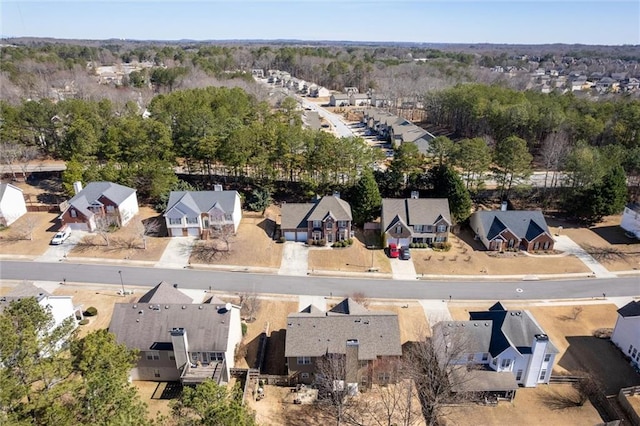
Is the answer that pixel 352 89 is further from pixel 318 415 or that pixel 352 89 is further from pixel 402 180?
pixel 318 415

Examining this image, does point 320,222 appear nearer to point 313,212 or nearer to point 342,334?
point 313,212

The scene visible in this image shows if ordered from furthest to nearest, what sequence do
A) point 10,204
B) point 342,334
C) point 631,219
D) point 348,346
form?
point 10,204 → point 631,219 → point 342,334 → point 348,346

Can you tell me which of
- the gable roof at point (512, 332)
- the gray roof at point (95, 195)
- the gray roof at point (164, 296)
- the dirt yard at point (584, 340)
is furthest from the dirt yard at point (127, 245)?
the gable roof at point (512, 332)

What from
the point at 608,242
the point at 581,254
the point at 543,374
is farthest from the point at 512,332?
the point at 608,242

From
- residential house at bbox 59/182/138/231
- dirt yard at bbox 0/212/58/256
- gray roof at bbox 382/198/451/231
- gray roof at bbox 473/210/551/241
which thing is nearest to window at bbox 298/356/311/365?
gray roof at bbox 382/198/451/231

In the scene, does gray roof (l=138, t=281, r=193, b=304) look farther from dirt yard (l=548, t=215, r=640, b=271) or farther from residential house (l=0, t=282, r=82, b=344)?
dirt yard (l=548, t=215, r=640, b=271)

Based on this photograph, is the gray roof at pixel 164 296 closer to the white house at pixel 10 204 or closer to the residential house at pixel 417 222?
the residential house at pixel 417 222

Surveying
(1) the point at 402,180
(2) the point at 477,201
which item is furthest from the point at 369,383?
(2) the point at 477,201
